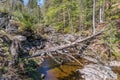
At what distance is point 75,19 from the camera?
5388 cm

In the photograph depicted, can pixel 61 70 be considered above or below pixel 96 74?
below

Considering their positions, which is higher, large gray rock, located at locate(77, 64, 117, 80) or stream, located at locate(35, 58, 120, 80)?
large gray rock, located at locate(77, 64, 117, 80)

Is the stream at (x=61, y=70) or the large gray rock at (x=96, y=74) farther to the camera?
the stream at (x=61, y=70)

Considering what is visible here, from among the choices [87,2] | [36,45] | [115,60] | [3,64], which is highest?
[87,2]

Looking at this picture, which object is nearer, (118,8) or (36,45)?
(36,45)

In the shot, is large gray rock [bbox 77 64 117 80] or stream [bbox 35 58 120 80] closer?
large gray rock [bbox 77 64 117 80]

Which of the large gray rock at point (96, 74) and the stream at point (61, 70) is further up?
the large gray rock at point (96, 74)

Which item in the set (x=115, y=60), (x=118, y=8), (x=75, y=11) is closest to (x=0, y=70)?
(x=115, y=60)

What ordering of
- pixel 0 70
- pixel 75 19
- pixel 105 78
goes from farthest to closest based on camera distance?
pixel 75 19 < pixel 105 78 < pixel 0 70

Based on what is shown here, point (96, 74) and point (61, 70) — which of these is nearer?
point (96, 74)

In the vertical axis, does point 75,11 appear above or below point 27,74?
above

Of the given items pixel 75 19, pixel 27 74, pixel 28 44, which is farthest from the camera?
pixel 75 19

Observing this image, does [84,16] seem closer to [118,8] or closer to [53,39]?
[118,8]

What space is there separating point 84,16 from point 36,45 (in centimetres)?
2204
